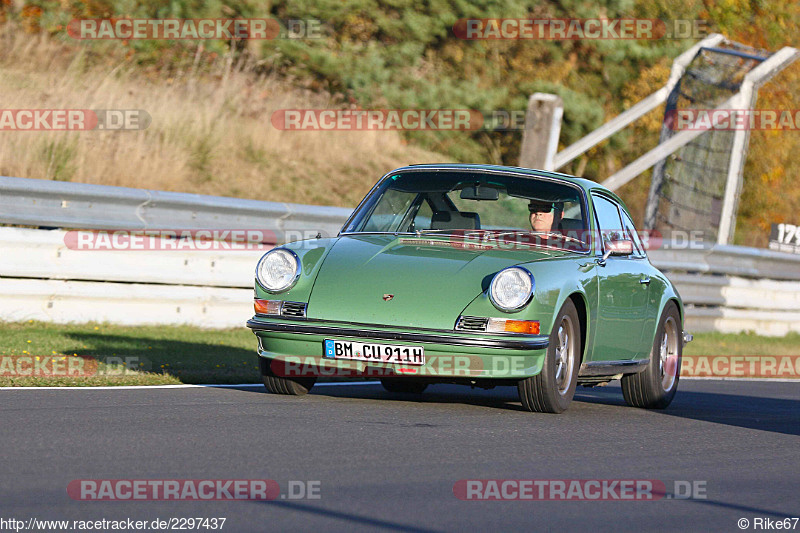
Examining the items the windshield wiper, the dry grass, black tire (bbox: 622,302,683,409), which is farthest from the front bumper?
the dry grass

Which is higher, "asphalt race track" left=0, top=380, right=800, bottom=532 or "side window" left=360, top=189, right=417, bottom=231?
"side window" left=360, top=189, right=417, bottom=231

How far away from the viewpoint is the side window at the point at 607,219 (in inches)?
352

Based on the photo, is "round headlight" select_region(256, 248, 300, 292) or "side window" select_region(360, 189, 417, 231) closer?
"round headlight" select_region(256, 248, 300, 292)

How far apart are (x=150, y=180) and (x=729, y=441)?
9.67 meters

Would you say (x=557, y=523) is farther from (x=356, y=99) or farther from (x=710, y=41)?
(x=356, y=99)

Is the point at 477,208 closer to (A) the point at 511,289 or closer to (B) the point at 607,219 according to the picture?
(B) the point at 607,219

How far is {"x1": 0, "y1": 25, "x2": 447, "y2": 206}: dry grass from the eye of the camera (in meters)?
14.9

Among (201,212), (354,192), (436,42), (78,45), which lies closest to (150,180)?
(201,212)

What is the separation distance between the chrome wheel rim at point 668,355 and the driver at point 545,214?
5.06 feet

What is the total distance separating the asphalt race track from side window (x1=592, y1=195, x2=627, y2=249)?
124 centimetres

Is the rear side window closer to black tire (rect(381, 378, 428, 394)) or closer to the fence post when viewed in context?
black tire (rect(381, 378, 428, 394))

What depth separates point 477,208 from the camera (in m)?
8.60

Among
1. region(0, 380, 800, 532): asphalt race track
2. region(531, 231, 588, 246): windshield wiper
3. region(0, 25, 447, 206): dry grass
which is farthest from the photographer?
region(0, 25, 447, 206): dry grass

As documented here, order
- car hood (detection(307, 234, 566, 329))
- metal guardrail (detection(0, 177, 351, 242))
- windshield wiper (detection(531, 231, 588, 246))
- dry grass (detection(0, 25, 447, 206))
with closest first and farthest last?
car hood (detection(307, 234, 566, 329)) → windshield wiper (detection(531, 231, 588, 246)) → metal guardrail (detection(0, 177, 351, 242)) → dry grass (detection(0, 25, 447, 206))
